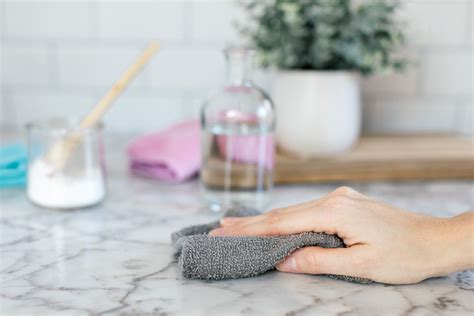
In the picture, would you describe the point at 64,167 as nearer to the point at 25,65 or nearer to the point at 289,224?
the point at 289,224

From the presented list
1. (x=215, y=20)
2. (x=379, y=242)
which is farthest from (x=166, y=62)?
(x=379, y=242)

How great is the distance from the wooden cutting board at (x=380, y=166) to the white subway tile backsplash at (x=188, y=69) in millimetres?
349

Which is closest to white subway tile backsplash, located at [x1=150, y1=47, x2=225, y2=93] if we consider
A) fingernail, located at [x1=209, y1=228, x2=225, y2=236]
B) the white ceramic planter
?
the white ceramic planter

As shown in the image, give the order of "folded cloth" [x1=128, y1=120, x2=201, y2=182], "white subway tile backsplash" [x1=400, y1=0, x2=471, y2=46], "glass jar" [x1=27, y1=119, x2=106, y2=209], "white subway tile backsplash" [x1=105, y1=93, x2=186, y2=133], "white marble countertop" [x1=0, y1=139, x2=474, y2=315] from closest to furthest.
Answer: "white marble countertop" [x1=0, y1=139, x2=474, y2=315] → "glass jar" [x1=27, y1=119, x2=106, y2=209] → "folded cloth" [x1=128, y1=120, x2=201, y2=182] → "white subway tile backsplash" [x1=400, y1=0, x2=471, y2=46] → "white subway tile backsplash" [x1=105, y1=93, x2=186, y2=133]

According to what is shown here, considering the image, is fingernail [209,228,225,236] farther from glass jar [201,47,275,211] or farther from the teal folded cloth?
the teal folded cloth

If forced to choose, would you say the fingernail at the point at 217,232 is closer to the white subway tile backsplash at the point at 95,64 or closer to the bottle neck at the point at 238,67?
the bottle neck at the point at 238,67

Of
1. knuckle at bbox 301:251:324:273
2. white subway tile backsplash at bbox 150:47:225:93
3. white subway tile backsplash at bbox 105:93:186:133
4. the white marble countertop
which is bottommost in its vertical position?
the white marble countertop

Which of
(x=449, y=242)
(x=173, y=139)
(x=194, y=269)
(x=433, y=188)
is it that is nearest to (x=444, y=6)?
(x=433, y=188)

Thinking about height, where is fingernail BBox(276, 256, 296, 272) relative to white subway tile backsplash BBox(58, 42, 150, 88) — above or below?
below

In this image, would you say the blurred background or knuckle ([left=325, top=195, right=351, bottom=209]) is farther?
the blurred background

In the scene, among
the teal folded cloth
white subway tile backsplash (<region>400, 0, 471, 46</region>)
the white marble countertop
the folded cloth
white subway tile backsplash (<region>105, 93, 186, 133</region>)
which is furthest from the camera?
white subway tile backsplash (<region>105, 93, 186, 133</region>)

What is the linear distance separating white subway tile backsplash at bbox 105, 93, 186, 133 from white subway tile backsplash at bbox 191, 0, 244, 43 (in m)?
0.17

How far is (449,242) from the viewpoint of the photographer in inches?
30.1

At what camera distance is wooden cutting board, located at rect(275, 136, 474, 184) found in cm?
125
